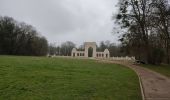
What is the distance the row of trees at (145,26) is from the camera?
44344 millimetres

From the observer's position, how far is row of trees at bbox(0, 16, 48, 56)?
317 ft

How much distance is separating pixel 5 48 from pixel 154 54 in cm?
6285

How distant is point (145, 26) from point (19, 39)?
6513 centimetres

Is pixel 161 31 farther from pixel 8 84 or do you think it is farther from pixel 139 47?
pixel 8 84

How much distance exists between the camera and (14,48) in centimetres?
9794

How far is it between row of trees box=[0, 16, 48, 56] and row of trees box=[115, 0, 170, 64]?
56932 mm

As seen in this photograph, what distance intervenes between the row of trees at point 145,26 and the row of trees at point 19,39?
5693 cm

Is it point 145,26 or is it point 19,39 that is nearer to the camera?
point 145,26

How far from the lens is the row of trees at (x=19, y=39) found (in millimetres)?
96644

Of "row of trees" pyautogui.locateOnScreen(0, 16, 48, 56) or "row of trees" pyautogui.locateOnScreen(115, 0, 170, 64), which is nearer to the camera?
"row of trees" pyautogui.locateOnScreen(115, 0, 170, 64)

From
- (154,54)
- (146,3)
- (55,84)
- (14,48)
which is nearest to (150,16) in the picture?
(146,3)

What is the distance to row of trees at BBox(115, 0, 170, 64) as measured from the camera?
44.3 m

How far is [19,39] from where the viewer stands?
102 m

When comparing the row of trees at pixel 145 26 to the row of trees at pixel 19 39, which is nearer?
the row of trees at pixel 145 26
